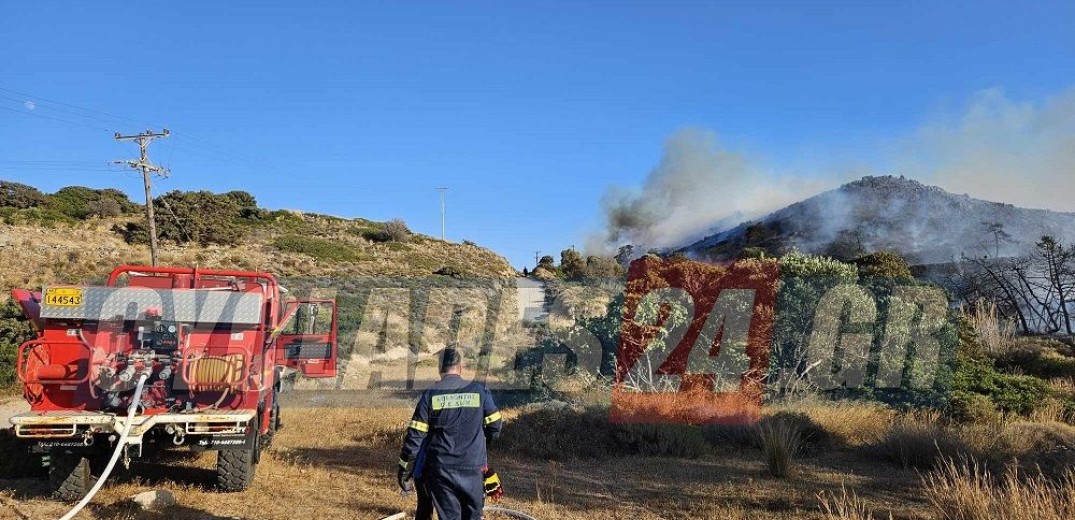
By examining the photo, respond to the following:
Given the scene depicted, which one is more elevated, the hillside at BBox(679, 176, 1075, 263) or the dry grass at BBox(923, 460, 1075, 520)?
the hillside at BBox(679, 176, 1075, 263)

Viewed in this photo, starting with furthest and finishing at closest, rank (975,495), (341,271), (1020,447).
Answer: (341,271) < (1020,447) < (975,495)

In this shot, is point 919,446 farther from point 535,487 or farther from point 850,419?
Answer: point 535,487

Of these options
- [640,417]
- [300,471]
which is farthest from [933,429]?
[300,471]

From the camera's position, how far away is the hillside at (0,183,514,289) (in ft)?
107

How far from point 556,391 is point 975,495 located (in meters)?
10.6

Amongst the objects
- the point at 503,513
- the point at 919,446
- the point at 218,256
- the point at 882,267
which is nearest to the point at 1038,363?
the point at 882,267

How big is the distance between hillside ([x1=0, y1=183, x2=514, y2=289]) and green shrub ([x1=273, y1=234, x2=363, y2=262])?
6 cm

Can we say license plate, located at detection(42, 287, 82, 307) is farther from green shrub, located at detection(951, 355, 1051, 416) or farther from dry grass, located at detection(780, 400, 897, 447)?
green shrub, located at detection(951, 355, 1051, 416)

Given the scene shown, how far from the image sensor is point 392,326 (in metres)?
30.6

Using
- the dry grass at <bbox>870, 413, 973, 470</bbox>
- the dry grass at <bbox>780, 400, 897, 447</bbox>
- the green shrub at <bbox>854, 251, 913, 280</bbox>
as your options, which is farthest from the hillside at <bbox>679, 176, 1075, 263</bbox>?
the dry grass at <bbox>870, 413, 973, 470</bbox>

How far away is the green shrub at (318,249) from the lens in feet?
145

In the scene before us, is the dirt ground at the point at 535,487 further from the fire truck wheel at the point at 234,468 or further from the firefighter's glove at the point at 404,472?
the firefighter's glove at the point at 404,472

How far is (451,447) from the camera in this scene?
16.6 feet

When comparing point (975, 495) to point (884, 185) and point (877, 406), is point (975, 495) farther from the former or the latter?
point (884, 185)
